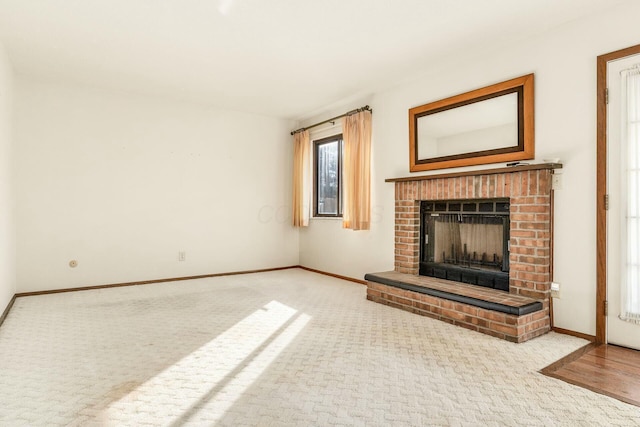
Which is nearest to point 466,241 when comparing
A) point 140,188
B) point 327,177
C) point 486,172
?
point 486,172

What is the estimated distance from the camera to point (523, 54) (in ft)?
10.2

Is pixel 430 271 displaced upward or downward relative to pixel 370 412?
upward

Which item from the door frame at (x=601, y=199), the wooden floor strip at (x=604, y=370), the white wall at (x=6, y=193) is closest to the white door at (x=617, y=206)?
the door frame at (x=601, y=199)

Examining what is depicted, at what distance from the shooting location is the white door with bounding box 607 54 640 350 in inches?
99.8

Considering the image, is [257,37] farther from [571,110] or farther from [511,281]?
[511,281]

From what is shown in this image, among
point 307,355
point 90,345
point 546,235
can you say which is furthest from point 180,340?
point 546,235

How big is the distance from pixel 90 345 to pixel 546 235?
3393mm

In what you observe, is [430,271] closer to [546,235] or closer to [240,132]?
[546,235]

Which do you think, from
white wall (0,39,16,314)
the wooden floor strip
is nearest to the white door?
the wooden floor strip

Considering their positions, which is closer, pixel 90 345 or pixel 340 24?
pixel 90 345

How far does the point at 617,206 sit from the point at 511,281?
90cm

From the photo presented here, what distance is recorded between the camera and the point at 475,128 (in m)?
3.45

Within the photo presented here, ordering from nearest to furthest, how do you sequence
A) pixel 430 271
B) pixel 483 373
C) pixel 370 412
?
pixel 370 412
pixel 483 373
pixel 430 271

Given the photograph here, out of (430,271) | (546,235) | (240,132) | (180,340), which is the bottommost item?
(180,340)
